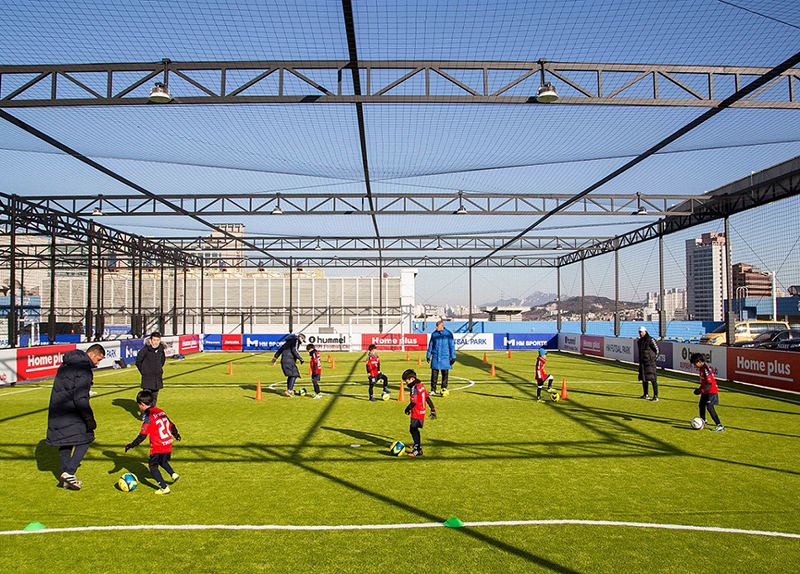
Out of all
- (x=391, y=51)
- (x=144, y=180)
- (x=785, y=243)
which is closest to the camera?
(x=391, y=51)

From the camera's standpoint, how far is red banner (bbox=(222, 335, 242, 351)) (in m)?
37.7

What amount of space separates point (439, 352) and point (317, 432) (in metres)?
5.58

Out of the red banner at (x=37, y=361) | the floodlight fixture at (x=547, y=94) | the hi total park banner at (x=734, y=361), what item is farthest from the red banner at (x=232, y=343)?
the floodlight fixture at (x=547, y=94)

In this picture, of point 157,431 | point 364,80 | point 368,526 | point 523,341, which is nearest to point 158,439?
point 157,431

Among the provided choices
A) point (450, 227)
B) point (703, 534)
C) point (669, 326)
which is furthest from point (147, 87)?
point (669, 326)

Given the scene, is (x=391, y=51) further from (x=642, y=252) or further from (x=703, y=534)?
(x=642, y=252)

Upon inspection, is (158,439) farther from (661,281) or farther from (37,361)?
(661,281)

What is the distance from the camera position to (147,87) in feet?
36.9

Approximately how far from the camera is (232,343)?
3772cm

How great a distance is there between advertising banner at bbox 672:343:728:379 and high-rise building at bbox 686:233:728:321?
59.3ft

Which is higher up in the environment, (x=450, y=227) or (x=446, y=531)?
(x=450, y=227)

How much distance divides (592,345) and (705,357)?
36.7ft

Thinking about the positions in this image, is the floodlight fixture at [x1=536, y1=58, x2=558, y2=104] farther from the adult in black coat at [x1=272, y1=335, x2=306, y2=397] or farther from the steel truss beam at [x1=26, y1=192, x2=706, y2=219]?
the steel truss beam at [x1=26, y1=192, x2=706, y2=219]

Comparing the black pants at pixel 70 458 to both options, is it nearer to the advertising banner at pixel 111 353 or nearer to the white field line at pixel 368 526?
the white field line at pixel 368 526
